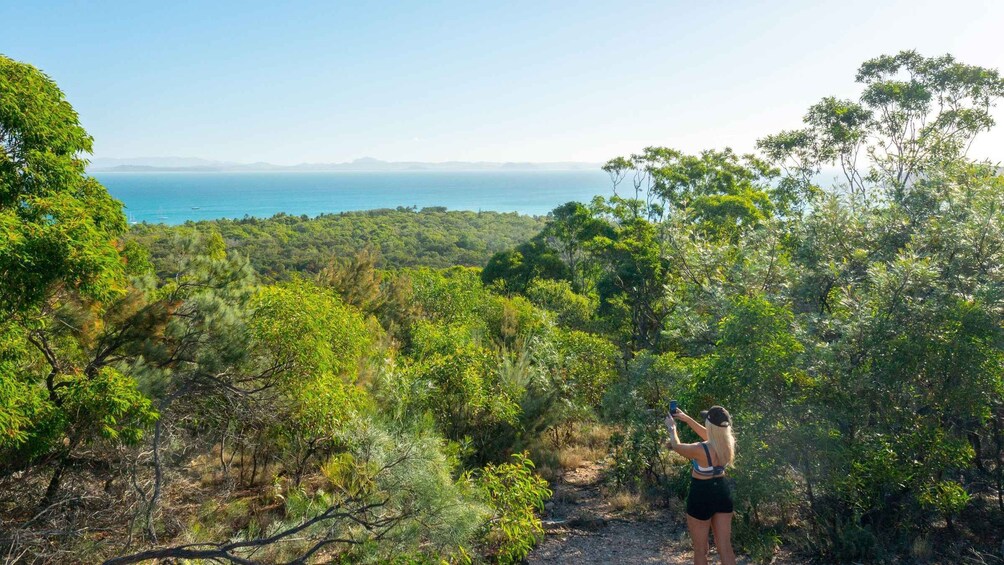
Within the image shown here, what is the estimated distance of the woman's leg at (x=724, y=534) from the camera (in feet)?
16.0

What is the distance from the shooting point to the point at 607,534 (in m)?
8.16

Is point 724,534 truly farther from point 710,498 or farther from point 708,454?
point 708,454

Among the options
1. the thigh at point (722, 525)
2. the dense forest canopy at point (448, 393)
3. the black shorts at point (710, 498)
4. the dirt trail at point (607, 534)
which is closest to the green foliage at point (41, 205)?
the dense forest canopy at point (448, 393)

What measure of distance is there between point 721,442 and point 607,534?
4.14m

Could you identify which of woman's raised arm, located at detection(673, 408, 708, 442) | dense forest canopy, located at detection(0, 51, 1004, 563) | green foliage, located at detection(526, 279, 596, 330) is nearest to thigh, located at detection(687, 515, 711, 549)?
woman's raised arm, located at detection(673, 408, 708, 442)

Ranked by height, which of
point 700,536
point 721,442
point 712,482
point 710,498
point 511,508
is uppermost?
point 721,442

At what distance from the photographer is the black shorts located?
4844 millimetres

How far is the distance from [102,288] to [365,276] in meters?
15.1

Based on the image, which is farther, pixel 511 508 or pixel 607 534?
pixel 607 534

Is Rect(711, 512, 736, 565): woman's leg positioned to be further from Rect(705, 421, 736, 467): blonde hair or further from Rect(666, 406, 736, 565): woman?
Rect(705, 421, 736, 467): blonde hair

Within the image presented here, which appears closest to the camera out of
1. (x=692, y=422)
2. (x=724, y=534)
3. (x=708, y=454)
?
(x=708, y=454)

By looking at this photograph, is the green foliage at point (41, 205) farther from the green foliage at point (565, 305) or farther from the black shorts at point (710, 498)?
the green foliage at point (565, 305)

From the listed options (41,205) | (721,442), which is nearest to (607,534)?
(721,442)

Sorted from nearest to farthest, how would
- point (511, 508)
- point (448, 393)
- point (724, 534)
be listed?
point (724, 534)
point (511, 508)
point (448, 393)
